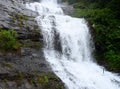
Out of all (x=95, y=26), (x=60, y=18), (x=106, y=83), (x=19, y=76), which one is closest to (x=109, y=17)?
(x=95, y=26)

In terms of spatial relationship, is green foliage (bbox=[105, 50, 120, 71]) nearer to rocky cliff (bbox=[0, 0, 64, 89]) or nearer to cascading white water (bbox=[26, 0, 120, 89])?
cascading white water (bbox=[26, 0, 120, 89])

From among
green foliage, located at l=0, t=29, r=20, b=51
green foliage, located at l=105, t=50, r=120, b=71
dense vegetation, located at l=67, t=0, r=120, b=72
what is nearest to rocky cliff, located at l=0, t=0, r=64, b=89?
green foliage, located at l=0, t=29, r=20, b=51

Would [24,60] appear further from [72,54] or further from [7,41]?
[72,54]

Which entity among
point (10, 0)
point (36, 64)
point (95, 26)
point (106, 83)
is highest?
point (10, 0)

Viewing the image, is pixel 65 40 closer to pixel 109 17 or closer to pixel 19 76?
pixel 109 17

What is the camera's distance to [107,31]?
16234mm

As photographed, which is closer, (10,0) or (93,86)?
(93,86)

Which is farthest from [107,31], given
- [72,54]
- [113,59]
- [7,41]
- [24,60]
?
[7,41]

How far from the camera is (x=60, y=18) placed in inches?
677

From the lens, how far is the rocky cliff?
11.6 meters

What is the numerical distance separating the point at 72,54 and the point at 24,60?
328 centimetres

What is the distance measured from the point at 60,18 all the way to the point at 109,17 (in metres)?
2.87

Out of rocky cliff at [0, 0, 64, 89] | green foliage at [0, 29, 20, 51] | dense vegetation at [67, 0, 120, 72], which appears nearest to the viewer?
rocky cliff at [0, 0, 64, 89]

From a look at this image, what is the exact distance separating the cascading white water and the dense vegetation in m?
0.51
